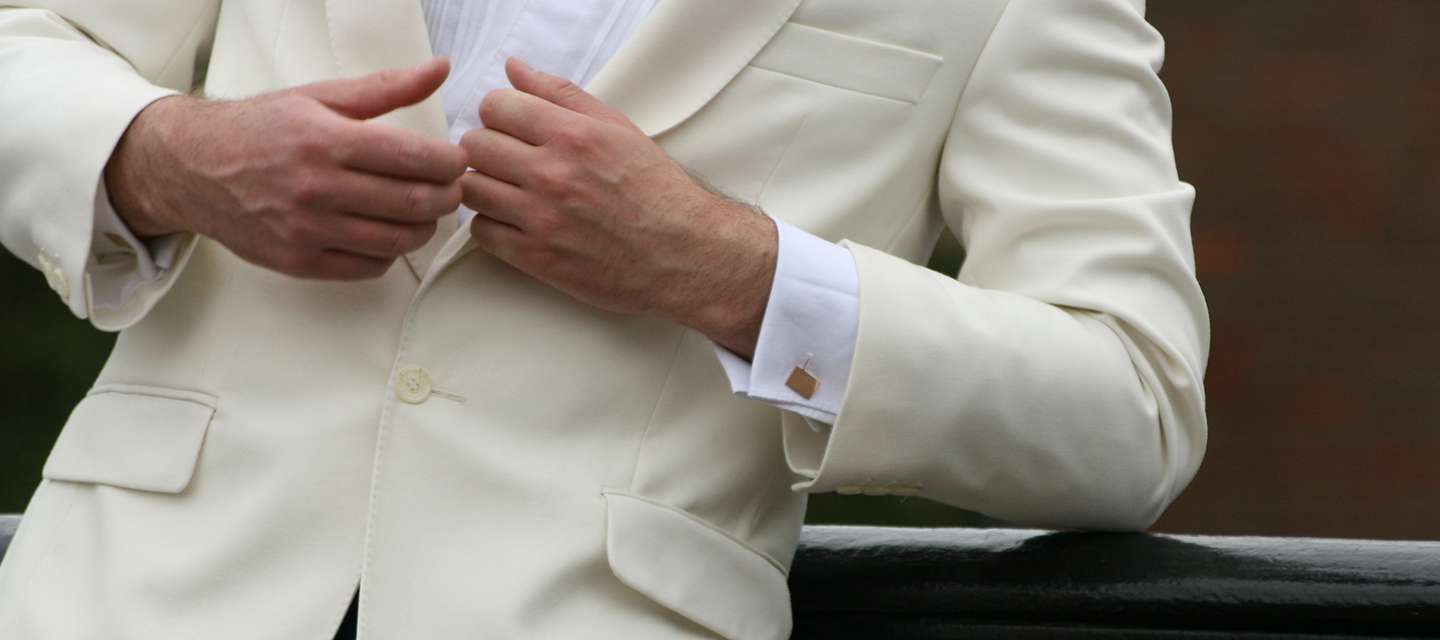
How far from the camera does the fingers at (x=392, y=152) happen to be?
1.49 m

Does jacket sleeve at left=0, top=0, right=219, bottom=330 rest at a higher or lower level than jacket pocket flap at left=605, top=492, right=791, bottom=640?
higher

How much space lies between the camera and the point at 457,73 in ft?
5.90

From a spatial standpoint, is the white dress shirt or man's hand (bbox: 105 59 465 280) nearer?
man's hand (bbox: 105 59 465 280)

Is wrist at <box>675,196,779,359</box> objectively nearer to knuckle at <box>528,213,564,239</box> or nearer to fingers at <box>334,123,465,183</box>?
knuckle at <box>528,213,564,239</box>

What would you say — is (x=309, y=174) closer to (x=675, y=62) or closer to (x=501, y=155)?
(x=501, y=155)

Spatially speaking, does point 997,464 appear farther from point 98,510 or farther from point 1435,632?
point 98,510

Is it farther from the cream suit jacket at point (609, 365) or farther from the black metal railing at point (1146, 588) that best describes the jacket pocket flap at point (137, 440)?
the black metal railing at point (1146, 588)

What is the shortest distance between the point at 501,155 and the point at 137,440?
421mm

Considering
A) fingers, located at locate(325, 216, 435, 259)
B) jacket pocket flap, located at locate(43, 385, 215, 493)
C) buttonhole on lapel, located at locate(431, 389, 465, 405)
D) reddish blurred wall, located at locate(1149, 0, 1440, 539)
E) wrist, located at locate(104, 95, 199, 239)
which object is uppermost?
fingers, located at locate(325, 216, 435, 259)

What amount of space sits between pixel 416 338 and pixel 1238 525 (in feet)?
26.3

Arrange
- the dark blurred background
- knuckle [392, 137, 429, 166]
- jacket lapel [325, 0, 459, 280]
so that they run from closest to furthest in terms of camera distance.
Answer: knuckle [392, 137, 429, 166], jacket lapel [325, 0, 459, 280], the dark blurred background

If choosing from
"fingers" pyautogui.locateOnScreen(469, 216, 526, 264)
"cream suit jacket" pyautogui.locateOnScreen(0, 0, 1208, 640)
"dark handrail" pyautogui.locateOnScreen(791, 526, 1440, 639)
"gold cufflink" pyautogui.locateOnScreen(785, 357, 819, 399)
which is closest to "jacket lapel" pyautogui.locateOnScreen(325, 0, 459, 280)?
"cream suit jacket" pyautogui.locateOnScreen(0, 0, 1208, 640)

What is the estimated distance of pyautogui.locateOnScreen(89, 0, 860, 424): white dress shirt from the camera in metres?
1.62

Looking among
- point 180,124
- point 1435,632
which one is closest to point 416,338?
point 180,124
